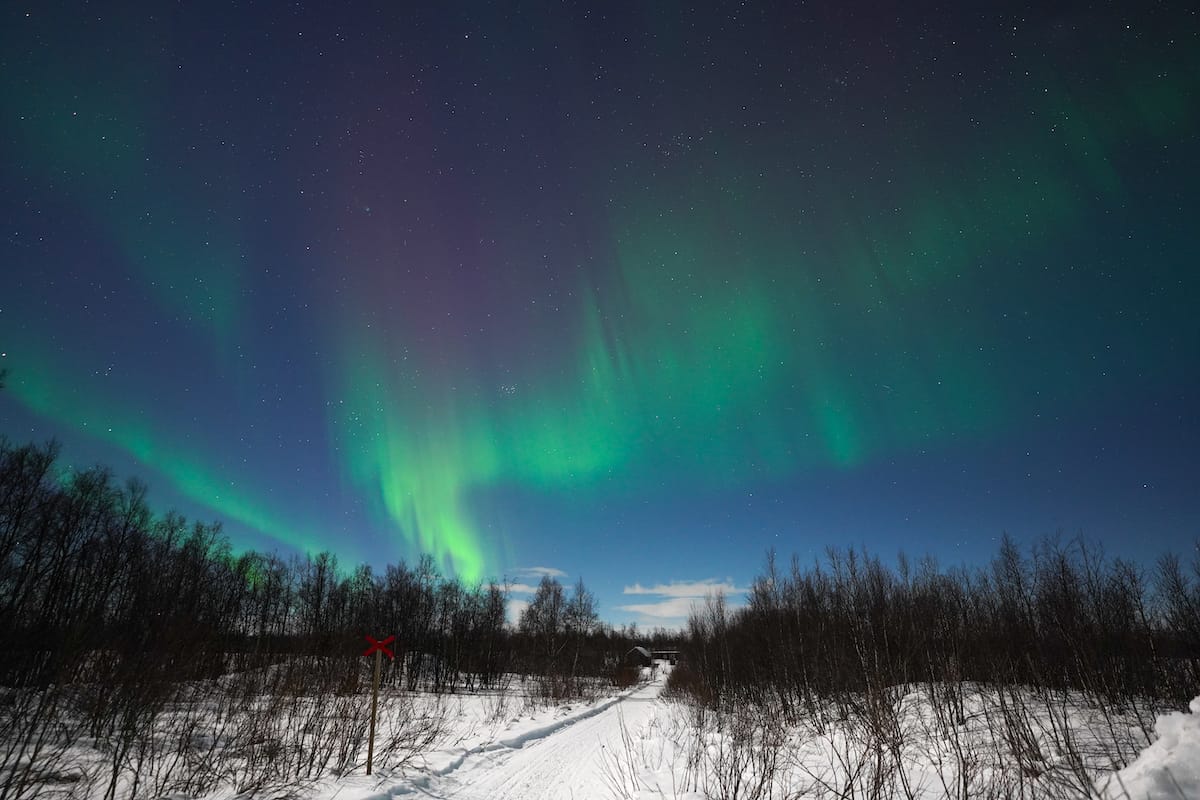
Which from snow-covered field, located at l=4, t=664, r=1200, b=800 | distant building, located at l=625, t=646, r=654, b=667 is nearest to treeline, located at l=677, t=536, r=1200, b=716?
snow-covered field, located at l=4, t=664, r=1200, b=800

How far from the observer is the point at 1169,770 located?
4555mm

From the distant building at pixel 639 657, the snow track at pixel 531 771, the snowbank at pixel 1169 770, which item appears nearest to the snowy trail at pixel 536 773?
the snow track at pixel 531 771

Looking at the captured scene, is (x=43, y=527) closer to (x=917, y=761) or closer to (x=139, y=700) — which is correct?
(x=139, y=700)

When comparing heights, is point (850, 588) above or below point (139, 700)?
above

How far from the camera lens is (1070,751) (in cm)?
438

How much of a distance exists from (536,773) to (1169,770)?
12.4 metres

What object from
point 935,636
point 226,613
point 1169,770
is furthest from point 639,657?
point 1169,770

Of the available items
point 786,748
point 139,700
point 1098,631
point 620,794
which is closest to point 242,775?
point 139,700

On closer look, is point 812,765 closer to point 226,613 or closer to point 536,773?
point 536,773

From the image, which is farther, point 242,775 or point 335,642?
point 335,642

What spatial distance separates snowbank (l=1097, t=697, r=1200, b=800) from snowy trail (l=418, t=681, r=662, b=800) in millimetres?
5542

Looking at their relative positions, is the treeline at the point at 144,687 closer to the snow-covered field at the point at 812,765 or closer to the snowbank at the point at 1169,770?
the snow-covered field at the point at 812,765

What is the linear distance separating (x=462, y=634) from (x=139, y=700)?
64.4 meters

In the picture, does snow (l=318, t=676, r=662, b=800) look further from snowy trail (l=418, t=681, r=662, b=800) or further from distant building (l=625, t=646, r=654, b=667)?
distant building (l=625, t=646, r=654, b=667)
